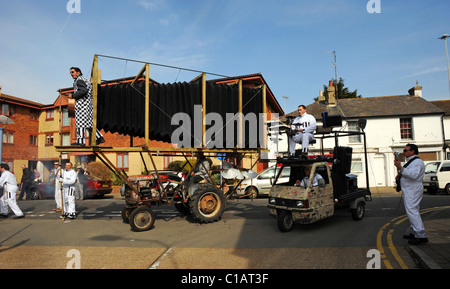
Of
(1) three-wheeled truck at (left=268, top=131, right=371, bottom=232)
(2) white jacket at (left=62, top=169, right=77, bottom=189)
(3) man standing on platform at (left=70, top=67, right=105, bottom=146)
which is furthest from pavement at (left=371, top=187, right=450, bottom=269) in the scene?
(2) white jacket at (left=62, top=169, right=77, bottom=189)

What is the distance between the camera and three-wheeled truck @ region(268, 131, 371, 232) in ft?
23.8

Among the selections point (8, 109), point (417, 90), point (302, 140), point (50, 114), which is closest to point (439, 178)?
point (302, 140)

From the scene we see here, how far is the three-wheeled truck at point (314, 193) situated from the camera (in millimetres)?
7257

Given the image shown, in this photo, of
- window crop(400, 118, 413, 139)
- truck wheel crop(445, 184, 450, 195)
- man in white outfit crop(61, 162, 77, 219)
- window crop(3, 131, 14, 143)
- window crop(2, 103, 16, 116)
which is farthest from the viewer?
window crop(3, 131, 14, 143)

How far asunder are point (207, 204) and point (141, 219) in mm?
1982

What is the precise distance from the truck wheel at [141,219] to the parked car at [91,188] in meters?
10.5

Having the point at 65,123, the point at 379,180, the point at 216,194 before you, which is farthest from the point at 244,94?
the point at 65,123

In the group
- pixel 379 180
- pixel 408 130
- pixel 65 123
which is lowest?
pixel 379 180

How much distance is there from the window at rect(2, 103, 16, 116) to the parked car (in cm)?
1979

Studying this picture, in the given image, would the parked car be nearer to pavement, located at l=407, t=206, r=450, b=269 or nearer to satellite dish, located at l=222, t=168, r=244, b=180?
satellite dish, located at l=222, t=168, r=244, b=180

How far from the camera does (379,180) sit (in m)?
23.9

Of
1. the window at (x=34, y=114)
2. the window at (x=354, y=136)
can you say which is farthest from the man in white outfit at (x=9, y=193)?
the window at (x=34, y=114)

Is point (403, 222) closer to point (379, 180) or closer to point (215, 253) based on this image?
point (215, 253)

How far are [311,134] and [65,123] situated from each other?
32907 mm
